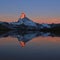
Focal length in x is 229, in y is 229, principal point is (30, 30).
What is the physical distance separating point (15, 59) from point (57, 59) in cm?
242

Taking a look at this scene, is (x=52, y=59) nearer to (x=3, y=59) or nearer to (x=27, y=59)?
(x=27, y=59)

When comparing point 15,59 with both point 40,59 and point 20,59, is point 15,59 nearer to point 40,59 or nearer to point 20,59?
point 20,59

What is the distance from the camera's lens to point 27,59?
13117 mm

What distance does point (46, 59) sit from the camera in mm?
13078

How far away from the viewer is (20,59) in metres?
12.9

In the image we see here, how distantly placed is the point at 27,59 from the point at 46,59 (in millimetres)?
1084

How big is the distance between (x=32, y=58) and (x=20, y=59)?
36.6 inches

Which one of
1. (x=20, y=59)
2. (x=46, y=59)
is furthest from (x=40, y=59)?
(x=20, y=59)

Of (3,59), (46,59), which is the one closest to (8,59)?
(3,59)

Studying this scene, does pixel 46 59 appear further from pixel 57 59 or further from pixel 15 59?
pixel 15 59

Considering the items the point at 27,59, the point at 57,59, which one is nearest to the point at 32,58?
the point at 27,59

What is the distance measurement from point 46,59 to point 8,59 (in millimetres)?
2158

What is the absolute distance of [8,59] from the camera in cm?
1294

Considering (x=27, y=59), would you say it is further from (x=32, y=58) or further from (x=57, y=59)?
(x=57, y=59)
